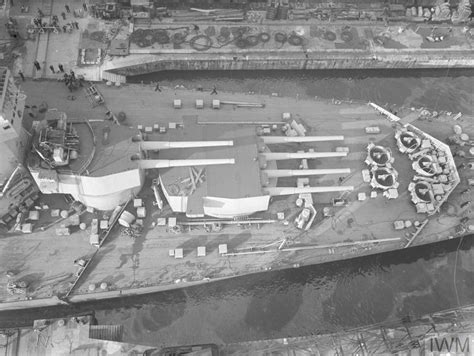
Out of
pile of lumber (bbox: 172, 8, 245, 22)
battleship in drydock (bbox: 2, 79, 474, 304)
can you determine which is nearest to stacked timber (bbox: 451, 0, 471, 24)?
battleship in drydock (bbox: 2, 79, 474, 304)

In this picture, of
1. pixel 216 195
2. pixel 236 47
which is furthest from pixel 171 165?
pixel 236 47

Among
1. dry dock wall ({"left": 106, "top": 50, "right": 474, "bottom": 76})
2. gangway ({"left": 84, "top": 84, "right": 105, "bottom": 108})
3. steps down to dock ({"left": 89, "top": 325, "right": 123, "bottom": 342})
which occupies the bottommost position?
steps down to dock ({"left": 89, "top": 325, "right": 123, "bottom": 342})

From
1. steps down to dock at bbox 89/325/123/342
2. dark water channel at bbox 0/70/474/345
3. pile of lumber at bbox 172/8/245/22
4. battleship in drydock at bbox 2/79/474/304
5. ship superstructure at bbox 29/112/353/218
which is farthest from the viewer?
pile of lumber at bbox 172/8/245/22

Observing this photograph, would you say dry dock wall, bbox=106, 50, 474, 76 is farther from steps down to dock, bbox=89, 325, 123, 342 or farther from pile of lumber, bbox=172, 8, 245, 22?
steps down to dock, bbox=89, 325, 123, 342

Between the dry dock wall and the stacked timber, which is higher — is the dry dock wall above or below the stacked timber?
below

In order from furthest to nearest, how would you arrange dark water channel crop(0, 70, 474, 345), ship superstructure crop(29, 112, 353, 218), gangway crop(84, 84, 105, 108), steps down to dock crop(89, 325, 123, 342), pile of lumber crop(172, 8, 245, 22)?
pile of lumber crop(172, 8, 245, 22), gangway crop(84, 84, 105, 108), dark water channel crop(0, 70, 474, 345), steps down to dock crop(89, 325, 123, 342), ship superstructure crop(29, 112, 353, 218)

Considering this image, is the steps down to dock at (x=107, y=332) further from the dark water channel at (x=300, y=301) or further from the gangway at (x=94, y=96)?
the gangway at (x=94, y=96)

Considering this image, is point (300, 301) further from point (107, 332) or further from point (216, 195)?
point (107, 332)

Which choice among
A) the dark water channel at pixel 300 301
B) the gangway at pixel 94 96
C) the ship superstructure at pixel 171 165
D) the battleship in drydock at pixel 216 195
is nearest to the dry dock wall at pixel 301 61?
the gangway at pixel 94 96
